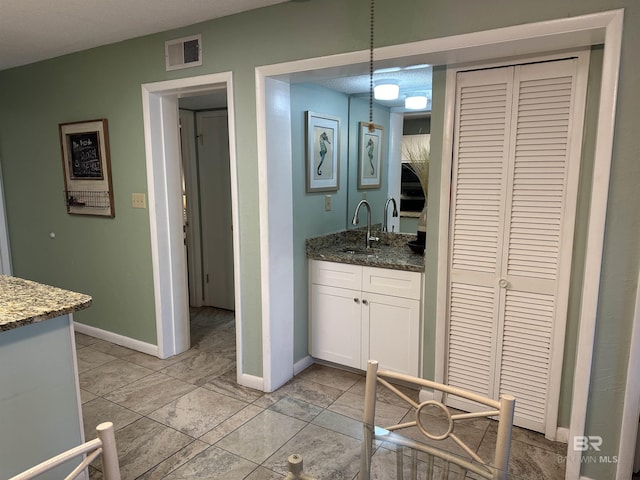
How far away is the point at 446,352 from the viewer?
2.58 meters

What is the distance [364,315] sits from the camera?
293cm

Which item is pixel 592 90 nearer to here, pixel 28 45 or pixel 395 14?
pixel 395 14

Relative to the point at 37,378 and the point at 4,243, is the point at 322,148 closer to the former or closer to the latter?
the point at 37,378

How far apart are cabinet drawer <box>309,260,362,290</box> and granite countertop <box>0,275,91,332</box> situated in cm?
162

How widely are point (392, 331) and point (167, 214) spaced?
73.2 inches

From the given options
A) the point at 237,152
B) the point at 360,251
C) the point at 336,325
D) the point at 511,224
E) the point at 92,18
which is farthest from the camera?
the point at 360,251

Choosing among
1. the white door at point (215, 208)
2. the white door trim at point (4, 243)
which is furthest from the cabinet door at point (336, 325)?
the white door trim at point (4, 243)

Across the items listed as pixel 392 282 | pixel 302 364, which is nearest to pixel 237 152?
pixel 392 282

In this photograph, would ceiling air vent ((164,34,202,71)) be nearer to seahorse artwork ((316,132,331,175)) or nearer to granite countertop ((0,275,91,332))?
seahorse artwork ((316,132,331,175))

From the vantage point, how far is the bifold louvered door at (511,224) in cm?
215

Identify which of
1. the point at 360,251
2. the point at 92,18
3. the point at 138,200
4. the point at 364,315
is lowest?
the point at 364,315

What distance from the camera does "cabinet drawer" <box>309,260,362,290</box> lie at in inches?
115

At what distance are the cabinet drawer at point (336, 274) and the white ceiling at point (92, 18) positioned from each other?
1.65 meters

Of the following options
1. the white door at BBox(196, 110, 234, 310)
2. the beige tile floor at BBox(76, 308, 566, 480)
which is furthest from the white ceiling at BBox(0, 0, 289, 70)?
the beige tile floor at BBox(76, 308, 566, 480)
